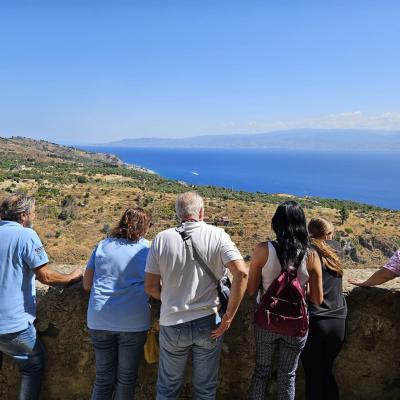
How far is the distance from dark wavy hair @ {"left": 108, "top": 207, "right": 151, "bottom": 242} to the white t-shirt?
211mm

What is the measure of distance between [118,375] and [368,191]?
6179 inches

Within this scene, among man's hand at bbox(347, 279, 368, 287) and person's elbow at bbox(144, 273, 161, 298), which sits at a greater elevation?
person's elbow at bbox(144, 273, 161, 298)

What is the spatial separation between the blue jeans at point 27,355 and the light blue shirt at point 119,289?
450 millimetres

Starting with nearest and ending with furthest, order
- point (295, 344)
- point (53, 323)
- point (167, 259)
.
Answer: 1. point (167, 259)
2. point (295, 344)
3. point (53, 323)

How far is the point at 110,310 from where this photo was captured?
2680 millimetres

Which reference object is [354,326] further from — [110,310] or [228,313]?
[110,310]

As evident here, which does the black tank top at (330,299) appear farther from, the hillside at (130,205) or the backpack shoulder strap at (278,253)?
the hillside at (130,205)

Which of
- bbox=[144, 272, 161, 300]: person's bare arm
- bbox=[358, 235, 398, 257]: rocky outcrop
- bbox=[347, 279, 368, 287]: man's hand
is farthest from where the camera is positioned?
bbox=[358, 235, 398, 257]: rocky outcrop

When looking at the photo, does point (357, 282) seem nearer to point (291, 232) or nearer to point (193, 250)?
point (291, 232)

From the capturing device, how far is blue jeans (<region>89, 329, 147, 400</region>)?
2.73m

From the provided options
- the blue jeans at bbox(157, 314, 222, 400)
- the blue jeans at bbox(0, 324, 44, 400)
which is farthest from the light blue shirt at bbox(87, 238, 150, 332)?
the blue jeans at bbox(0, 324, 44, 400)

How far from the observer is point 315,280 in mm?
2705

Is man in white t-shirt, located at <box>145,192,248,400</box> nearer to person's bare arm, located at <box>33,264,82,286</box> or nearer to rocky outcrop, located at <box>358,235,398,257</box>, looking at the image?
person's bare arm, located at <box>33,264,82,286</box>

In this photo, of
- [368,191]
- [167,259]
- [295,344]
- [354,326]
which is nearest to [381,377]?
[354,326]
